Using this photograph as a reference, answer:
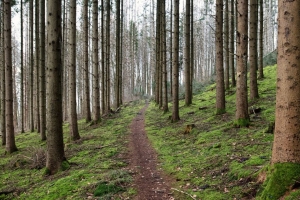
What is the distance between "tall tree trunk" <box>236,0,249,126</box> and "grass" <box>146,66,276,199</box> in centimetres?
41

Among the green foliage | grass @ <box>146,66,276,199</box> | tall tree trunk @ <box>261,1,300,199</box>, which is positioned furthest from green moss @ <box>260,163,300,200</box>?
the green foliage

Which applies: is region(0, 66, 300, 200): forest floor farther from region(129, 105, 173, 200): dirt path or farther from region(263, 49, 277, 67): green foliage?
region(263, 49, 277, 67): green foliage

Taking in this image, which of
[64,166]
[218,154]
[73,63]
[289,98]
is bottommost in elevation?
[64,166]

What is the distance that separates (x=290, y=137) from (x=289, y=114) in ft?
1.06

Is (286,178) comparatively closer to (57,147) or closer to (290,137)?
(290,137)

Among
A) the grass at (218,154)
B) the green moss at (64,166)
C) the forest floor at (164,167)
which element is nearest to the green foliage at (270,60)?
the grass at (218,154)

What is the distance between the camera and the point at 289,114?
11.9 ft

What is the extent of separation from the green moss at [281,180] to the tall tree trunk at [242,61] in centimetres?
490

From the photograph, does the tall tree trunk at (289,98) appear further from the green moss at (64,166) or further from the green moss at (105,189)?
the green moss at (64,166)

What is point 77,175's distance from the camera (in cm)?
644

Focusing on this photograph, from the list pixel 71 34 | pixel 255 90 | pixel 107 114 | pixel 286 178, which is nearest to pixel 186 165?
pixel 286 178

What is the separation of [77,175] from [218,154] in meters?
3.59

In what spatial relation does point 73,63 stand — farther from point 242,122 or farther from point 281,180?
point 281,180

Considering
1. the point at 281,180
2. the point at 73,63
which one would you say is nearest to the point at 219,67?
the point at 73,63
